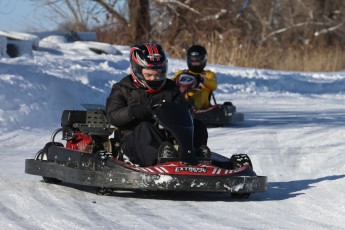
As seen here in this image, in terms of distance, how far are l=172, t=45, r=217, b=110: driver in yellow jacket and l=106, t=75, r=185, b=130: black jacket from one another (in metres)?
5.43

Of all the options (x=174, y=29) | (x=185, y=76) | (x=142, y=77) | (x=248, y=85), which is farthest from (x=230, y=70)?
(x=142, y=77)

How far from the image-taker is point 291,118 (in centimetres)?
1493

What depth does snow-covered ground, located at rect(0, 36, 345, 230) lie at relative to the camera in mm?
5848

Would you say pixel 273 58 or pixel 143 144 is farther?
pixel 273 58

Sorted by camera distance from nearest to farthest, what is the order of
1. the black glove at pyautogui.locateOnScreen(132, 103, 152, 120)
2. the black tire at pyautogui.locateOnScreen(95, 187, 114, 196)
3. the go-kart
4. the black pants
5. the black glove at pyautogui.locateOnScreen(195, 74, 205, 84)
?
1. the go-kart
2. the black tire at pyautogui.locateOnScreen(95, 187, 114, 196)
3. the black pants
4. the black glove at pyautogui.locateOnScreen(132, 103, 152, 120)
5. the black glove at pyautogui.locateOnScreen(195, 74, 205, 84)

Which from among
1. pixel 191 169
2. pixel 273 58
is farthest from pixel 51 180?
pixel 273 58

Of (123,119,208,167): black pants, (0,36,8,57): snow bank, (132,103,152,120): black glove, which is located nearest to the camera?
(123,119,208,167): black pants

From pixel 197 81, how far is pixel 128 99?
5.82 m

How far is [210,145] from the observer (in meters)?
10.9

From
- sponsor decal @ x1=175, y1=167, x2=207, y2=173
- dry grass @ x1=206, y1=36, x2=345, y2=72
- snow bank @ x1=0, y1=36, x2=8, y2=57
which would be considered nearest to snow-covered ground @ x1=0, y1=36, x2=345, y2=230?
sponsor decal @ x1=175, y1=167, x2=207, y2=173

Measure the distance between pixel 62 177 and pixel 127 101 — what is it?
34.8 inches

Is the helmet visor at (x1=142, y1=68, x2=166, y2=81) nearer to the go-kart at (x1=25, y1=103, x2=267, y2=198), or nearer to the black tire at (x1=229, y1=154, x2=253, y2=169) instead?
the go-kart at (x1=25, y1=103, x2=267, y2=198)

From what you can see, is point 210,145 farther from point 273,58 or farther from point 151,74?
point 273,58

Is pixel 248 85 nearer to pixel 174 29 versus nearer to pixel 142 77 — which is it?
pixel 174 29
